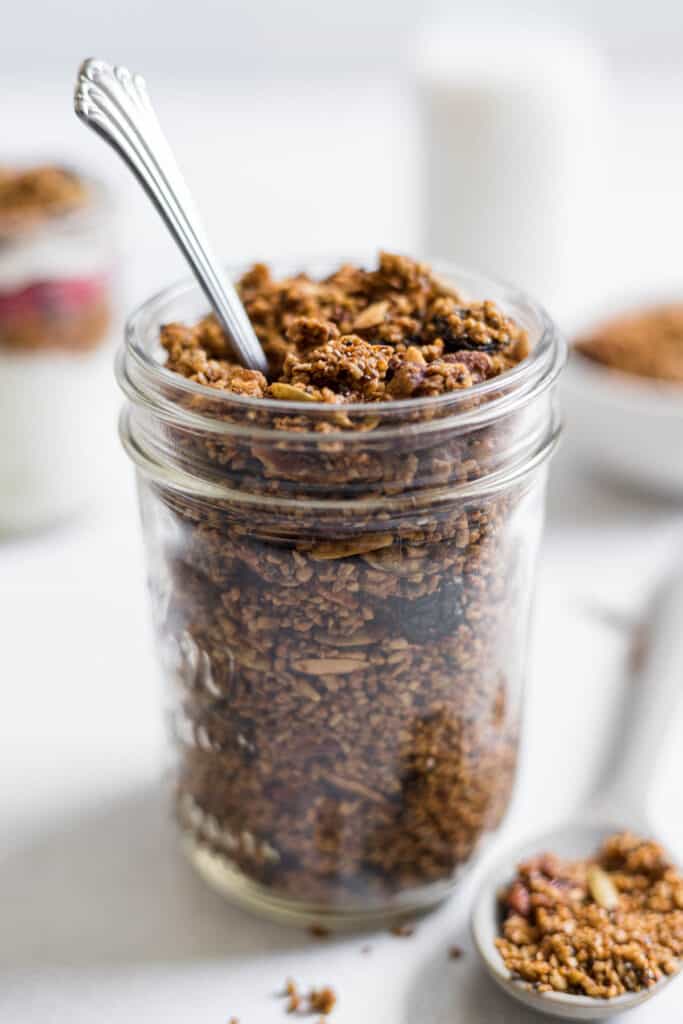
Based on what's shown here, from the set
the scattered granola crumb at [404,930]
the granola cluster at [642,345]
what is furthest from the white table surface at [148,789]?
the granola cluster at [642,345]

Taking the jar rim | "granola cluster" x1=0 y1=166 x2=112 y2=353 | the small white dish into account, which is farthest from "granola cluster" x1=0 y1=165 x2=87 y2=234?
the small white dish

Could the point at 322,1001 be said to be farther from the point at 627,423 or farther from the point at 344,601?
the point at 627,423

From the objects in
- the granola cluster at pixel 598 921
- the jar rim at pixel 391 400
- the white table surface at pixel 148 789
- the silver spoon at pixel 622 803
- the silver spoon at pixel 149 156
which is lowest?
the white table surface at pixel 148 789

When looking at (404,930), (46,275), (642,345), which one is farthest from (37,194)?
(404,930)

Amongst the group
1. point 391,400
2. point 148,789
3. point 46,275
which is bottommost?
point 148,789

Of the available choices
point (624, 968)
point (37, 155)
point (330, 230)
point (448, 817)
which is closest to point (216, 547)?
point (448, 817)

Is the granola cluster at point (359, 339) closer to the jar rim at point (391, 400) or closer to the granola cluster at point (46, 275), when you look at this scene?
the jar rim at point (391, 400)
